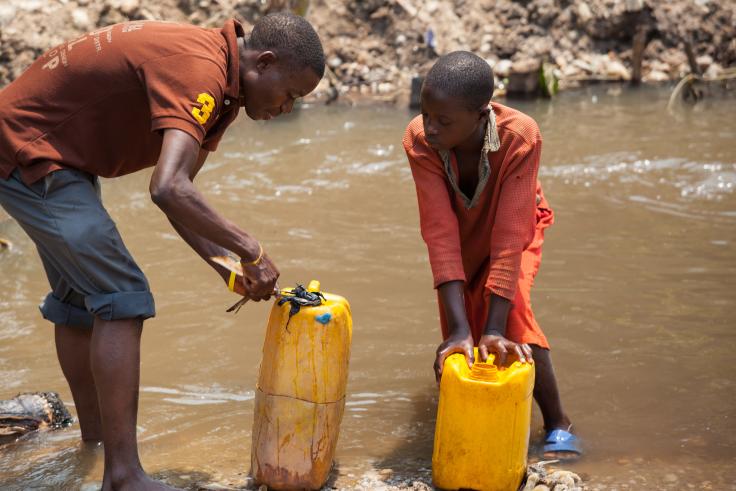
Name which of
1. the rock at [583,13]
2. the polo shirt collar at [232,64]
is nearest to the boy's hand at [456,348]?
the polo shirt collar at [232,64]

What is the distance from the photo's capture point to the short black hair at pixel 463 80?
2.96 metres

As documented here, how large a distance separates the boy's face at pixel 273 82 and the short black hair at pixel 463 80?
Answer: 440 millimetres

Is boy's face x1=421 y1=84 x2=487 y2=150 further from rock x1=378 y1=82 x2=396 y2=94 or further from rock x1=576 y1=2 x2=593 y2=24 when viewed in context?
rock x1=576 y1=2 x2=593 y2=24

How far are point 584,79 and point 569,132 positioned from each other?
328cm

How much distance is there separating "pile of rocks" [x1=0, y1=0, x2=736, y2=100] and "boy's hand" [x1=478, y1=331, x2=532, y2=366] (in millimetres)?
8737

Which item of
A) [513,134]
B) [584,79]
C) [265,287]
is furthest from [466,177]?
[584,79]

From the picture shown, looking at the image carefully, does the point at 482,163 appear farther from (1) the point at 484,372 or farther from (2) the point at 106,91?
(2) the point at 106,91

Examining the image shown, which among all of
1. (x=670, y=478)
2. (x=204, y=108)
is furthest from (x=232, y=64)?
(x=670, y=478)

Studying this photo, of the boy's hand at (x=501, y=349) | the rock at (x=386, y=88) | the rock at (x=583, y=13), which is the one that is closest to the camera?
the boy's hand at (x=501, y=349)

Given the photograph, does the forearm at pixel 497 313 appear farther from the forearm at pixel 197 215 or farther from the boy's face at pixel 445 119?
the forearm at pixel 197 215

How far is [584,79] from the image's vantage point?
12.0 m

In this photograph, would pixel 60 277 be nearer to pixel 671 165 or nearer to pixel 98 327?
pixel 98 327

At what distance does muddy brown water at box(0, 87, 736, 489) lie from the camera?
10.6 ft

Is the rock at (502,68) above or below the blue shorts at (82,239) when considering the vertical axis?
below
